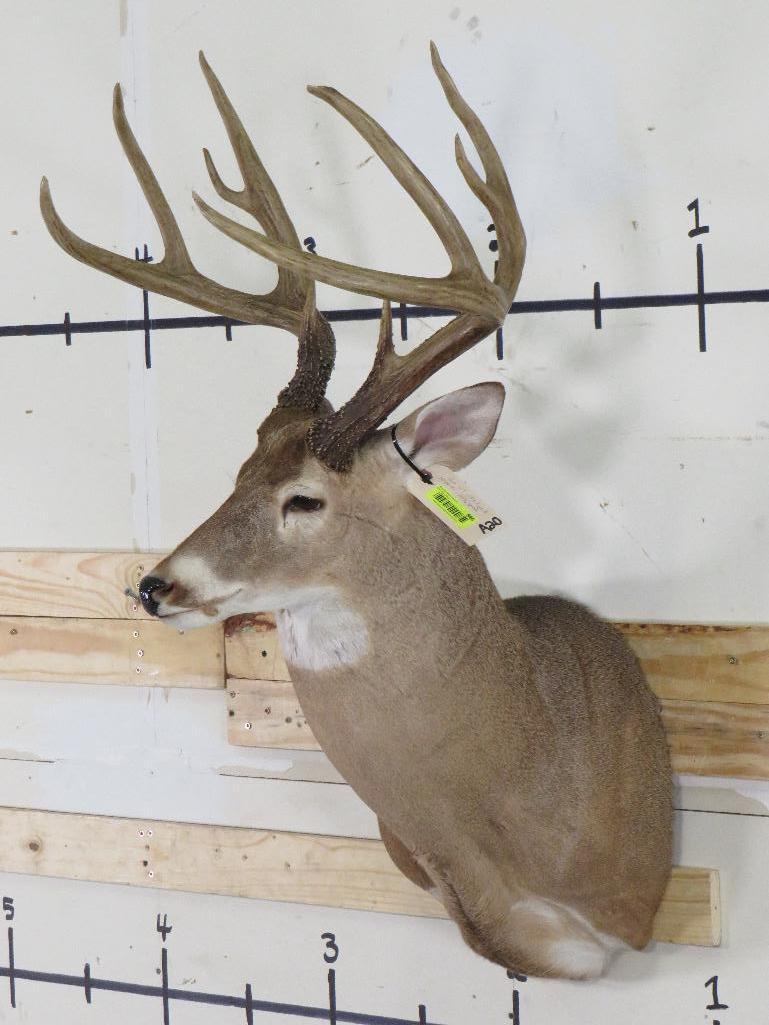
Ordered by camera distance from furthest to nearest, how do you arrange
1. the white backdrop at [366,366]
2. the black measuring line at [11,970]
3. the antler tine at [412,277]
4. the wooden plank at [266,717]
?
1. the black measuring line at [11,970]
2. the wooden plank at [266,717]
3. the white backdrop at [366,366]
4. the antler tine at [412,277]

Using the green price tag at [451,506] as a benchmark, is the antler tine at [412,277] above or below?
above

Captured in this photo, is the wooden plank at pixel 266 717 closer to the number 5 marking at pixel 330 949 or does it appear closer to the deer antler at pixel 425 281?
the number 5 marking at pixel 330 949

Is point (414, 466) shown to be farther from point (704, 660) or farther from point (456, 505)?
point (704, 660)

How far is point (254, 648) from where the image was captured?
96.5 inches

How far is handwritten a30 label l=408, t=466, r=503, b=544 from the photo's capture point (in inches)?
68.3

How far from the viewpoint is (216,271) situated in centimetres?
254

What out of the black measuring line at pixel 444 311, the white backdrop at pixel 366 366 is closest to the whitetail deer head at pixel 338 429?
the black measuring line at pixel 444 311

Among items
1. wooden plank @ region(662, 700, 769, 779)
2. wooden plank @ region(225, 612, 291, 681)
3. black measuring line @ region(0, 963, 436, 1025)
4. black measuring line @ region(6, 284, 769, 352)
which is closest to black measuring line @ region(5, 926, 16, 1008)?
black measuring line @ region(0, 963, 436, 1025)

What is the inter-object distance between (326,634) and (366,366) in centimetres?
82

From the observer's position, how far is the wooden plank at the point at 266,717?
7.98 ft

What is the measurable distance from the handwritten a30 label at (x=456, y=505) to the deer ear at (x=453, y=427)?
0.14 ft

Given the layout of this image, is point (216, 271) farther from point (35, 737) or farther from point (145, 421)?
point (35, 737)

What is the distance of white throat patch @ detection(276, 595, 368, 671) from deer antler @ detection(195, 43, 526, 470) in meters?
0.23

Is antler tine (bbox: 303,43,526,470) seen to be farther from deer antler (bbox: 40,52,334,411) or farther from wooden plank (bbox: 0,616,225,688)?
wooden plank (bbox: 0,616,225,688)
